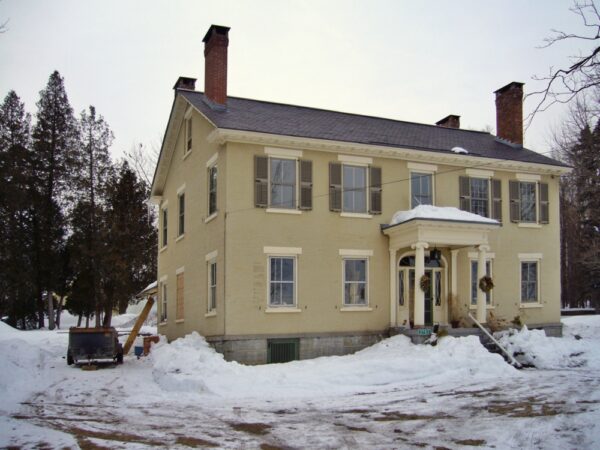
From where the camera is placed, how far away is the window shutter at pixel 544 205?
25016mm

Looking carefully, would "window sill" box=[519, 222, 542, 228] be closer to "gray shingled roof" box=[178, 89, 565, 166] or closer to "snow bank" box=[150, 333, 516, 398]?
"gray shingled roof" box=[178, 89, 565, 166]

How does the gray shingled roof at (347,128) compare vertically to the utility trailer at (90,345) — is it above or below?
above

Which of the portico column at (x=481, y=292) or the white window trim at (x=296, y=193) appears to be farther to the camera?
the portico column at (x=481, y=292)

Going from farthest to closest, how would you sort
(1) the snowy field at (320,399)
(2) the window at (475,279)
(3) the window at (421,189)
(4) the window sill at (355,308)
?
(2) the window at (475,279) < (3) the window at (421,189) < (4) the window sill at (355,308) < (1) the snowy field at (320,399)

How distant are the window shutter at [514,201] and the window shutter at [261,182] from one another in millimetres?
9732

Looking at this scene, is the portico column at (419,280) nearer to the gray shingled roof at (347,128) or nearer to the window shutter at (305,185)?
the window shutter at (305,185)

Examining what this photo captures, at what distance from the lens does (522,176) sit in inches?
974

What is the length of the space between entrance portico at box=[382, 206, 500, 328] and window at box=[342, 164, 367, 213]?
1.16 m

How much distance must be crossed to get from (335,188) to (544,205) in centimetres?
892

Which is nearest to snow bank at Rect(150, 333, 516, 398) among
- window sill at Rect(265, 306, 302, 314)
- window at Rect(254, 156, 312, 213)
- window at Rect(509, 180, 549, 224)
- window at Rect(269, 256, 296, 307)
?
window sill at Rect(265, 306, 302, 314)

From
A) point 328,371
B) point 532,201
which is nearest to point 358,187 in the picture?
point 328,371

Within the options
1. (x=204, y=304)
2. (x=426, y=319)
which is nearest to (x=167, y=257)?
(x=204, y=304)

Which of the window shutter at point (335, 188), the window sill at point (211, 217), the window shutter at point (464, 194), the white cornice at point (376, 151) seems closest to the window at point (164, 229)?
the window sill at point (211, 217)

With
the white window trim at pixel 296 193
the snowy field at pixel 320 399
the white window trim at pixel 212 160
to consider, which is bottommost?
the snowy field at pixel 320 399
